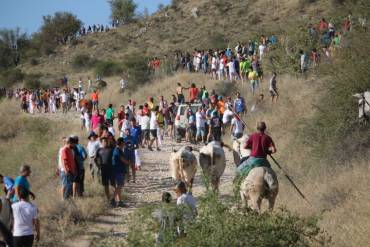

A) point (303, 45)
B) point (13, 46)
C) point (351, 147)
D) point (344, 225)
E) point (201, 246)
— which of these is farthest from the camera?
point (13, 46)

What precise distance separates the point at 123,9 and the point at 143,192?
7590 cm

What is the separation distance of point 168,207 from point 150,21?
68.0 metres

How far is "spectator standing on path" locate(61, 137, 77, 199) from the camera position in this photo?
1633 centimetres

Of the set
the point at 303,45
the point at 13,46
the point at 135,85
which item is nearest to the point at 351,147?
the point at 303,45

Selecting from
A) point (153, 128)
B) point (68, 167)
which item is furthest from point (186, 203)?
point (153, 128)

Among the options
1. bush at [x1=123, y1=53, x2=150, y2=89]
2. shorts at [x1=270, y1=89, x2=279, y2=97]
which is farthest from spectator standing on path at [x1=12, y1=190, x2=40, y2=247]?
bush at [x1=123, y1=53, x2=150, y2=89]

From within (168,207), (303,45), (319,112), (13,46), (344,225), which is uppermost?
(13,46)

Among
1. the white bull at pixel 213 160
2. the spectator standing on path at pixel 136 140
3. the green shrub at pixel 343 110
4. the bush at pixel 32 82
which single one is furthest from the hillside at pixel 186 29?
the white bull at pixel 213 160

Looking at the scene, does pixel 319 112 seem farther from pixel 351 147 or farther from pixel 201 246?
pixel 201 246

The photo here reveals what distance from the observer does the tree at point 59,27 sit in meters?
87.2

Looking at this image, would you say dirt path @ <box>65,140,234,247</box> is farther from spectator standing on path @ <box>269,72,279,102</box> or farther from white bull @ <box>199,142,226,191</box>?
spectator standing on path @ <box>269,72,279,102</box>

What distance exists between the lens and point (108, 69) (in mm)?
57781

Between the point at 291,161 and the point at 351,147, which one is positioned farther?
the point at 291,161

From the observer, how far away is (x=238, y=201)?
9.83m
